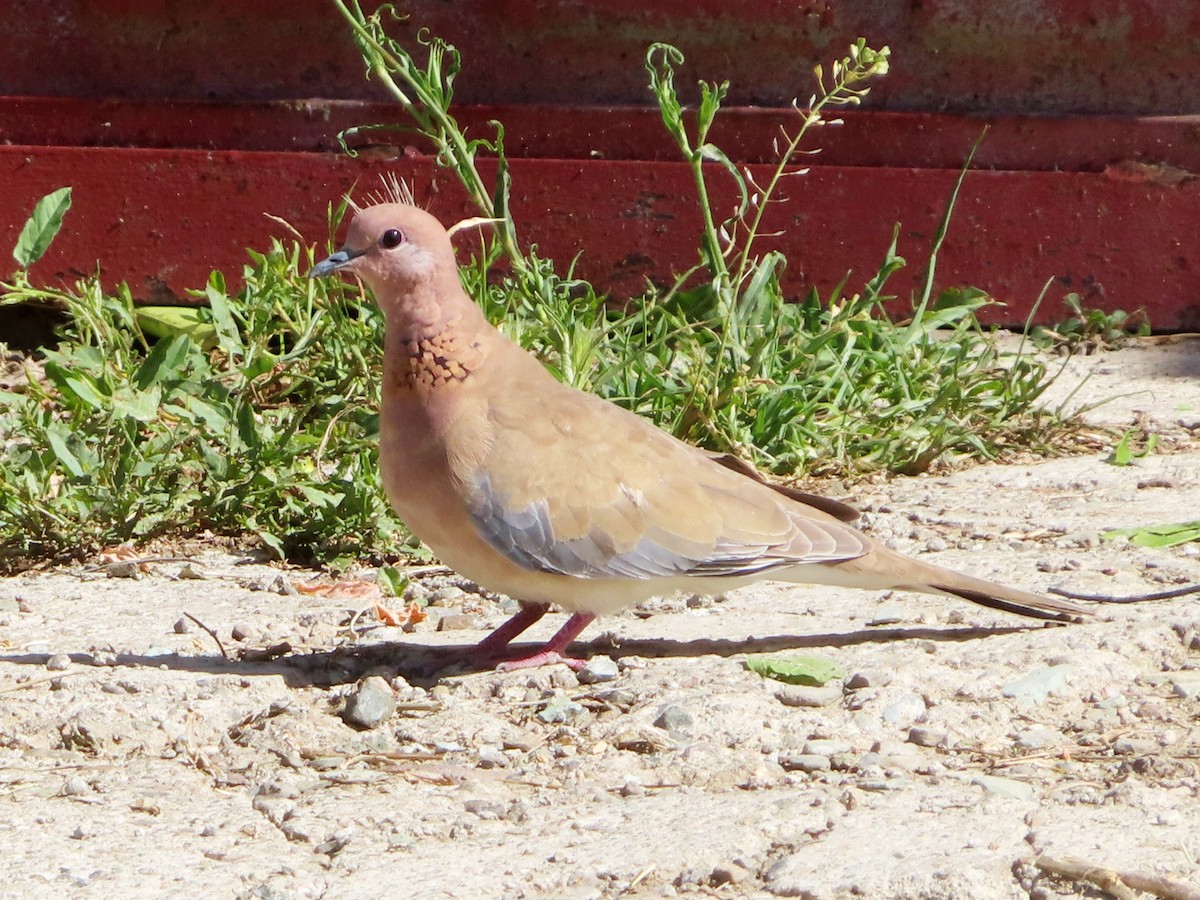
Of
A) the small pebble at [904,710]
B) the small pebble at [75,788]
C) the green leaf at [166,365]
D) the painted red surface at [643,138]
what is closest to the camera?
the small pebble at [75,788]

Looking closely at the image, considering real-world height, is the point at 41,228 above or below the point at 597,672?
above

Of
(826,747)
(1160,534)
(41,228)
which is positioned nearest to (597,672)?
(826,747)

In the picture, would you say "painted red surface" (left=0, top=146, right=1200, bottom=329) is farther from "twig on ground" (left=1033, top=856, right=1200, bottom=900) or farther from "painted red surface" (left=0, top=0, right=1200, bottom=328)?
"twig on ground" (left=1033, top=856, right=1200, bottom=900)

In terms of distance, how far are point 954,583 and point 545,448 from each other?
2.80ft

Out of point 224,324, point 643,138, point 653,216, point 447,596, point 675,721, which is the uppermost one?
point 643,138

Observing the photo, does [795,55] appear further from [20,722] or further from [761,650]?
[20,722]

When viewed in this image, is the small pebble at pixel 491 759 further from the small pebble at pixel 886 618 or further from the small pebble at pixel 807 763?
the small pebble at pixel 886 618

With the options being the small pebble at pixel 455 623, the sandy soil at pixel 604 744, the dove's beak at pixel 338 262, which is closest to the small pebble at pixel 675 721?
the sandy soil at pixel 604 744

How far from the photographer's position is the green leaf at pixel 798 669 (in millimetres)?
2895

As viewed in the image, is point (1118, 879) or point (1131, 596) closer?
point (1118, 879)

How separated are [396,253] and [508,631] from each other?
30.8 inches

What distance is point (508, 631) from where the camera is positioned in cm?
320

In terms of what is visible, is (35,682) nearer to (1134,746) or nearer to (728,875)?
(728,875)

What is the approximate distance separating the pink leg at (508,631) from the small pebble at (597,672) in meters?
0.19
